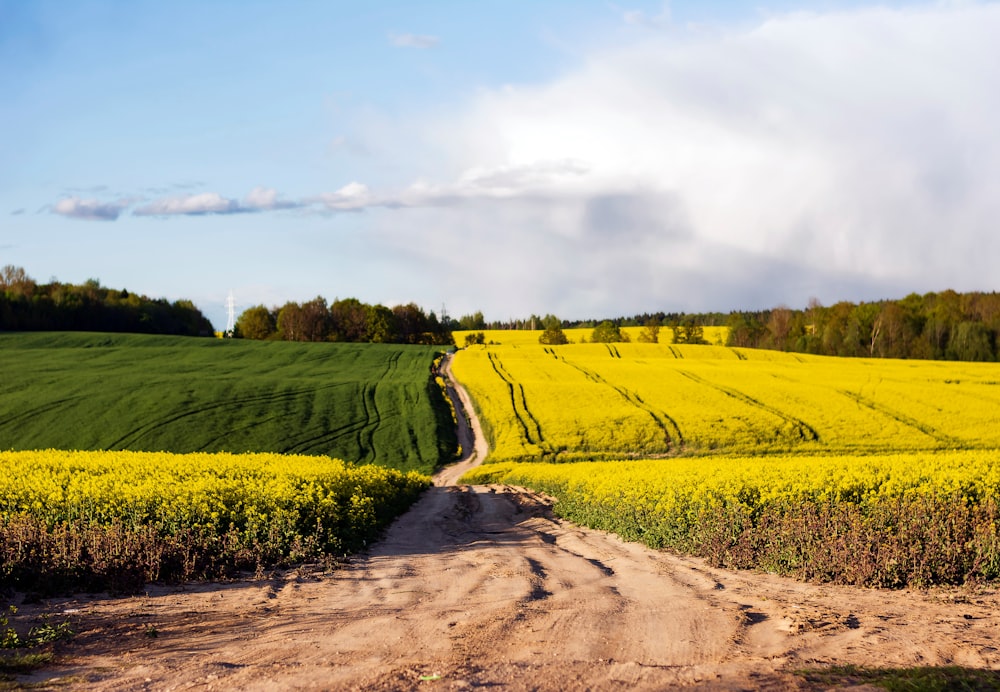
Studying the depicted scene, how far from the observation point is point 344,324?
12494 cm

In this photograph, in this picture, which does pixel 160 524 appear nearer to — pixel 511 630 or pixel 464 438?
pixel 511 630

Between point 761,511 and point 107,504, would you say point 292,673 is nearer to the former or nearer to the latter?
point 107,504


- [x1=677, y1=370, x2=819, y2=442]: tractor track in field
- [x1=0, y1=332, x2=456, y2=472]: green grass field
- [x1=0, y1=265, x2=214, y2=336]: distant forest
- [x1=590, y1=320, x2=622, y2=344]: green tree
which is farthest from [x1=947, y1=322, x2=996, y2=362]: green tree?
[x1=0, y1=265, x2=214, y2=336]: distant forest

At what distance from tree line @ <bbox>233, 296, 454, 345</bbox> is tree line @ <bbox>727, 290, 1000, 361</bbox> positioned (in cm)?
5767

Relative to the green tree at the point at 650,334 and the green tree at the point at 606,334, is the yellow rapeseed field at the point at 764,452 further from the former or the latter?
the green tree at the point at 650,334

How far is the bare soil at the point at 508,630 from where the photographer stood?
699 cm

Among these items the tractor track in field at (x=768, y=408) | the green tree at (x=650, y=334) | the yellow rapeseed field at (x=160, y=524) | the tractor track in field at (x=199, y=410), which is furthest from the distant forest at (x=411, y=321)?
the yellow rapeseed field at (x=160, y=524)

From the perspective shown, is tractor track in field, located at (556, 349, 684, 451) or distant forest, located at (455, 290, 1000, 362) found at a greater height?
distant forest, located at (455, 290, 1000, 362)

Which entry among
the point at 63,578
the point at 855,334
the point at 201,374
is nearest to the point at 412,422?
the point at 201,374

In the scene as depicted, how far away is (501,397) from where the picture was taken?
2309 inches

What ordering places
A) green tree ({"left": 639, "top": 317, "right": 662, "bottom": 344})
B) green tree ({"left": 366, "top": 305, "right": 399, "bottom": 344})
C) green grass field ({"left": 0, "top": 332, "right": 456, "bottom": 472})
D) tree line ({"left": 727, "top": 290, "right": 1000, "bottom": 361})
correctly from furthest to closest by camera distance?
green tree ({"left": 639, "top": 317, "right": 662, "bottom": 344})
green tree ({"left": 366, "top": 305, "right": 399, "bottom": 344})
tree line ({"left": 727, "top": 290, "right": 1000, "bottom": 361})
green grass field ({"left": 0, "top": 332, "right": 456, "bottom": 472})

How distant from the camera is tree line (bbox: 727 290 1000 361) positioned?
331 feet

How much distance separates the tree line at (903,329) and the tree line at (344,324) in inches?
2271

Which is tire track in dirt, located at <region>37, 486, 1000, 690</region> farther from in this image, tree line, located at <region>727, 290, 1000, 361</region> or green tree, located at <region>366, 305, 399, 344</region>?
green tree, located at <region>366, 305, 399, 344</region>
